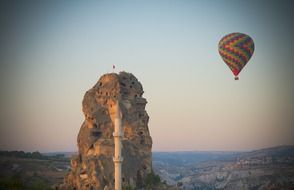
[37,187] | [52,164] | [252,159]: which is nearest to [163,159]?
[252,159]

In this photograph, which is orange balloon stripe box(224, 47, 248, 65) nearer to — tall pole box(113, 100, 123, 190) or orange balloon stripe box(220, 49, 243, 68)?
orange balloon stripe box(220, 49, 243, 68)

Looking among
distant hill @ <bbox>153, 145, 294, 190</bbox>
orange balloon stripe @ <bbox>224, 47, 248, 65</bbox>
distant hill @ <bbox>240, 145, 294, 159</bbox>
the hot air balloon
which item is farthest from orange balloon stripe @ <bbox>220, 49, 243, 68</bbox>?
distant hill @ <bbox>240, 145, 294, 159</bbox>

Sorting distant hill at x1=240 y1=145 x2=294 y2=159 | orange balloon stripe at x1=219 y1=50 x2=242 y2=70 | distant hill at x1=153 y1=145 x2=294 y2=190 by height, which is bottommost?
distant hill at x1=153 y1=145 x2=294 y2=190

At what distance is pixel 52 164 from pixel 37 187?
119ft

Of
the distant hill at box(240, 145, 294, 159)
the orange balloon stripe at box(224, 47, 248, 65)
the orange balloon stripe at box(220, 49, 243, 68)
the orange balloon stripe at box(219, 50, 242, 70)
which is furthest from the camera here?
the distant hill at box(240, 145, 294, 159)

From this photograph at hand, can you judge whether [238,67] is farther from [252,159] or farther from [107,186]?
→ [252,159]

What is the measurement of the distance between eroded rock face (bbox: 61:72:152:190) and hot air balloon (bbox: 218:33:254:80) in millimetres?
9298

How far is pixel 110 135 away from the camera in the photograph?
44.1 meters

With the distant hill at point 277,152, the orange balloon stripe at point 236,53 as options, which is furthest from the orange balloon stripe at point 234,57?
the distant hill at point 277,152

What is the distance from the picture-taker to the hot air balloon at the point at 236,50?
45562 millimetres

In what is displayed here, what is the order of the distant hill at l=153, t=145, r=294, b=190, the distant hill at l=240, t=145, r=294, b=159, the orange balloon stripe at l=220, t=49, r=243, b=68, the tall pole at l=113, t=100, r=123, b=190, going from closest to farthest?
the tall pole at l=113, t=100, r=123, b=190 → the orange balloon stripe at l=220, t=49, r=243, b=68 → the distant hill at l=153, t=145, r=294, b=190 → the distant hill at l=240, t=145, r=294, b=159

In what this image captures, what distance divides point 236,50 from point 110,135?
1467cm

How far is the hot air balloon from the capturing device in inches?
1794

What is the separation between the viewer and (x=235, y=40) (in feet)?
149
